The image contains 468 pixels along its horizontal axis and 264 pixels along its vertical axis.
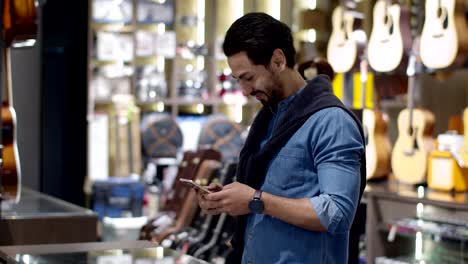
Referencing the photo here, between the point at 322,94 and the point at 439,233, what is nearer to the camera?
the point at 322,94

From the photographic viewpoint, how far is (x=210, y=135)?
8688 millimetres

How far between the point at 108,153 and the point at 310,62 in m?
5.22

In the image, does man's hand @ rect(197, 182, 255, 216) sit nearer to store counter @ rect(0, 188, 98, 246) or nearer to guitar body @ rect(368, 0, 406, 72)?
store counter @ rect(0, 188, 98, 246)

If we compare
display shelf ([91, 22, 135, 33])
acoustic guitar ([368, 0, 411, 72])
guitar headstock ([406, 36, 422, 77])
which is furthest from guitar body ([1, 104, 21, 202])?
display shelf ([91, 22, 135, 33])

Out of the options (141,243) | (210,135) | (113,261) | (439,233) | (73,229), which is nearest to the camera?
(113,261)

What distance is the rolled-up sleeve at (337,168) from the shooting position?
2125mm

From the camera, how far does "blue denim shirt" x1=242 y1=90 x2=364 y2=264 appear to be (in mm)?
2135

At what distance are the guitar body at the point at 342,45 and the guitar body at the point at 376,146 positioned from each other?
58 cm

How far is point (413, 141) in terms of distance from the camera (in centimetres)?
563

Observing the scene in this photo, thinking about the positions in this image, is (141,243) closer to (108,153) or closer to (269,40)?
(269,40)

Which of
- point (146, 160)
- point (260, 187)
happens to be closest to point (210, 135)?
point (146, 160)

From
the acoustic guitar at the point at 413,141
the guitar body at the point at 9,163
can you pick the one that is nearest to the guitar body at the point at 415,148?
the acoustic guitar at the point at 413,141

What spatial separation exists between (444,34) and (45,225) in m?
2.97

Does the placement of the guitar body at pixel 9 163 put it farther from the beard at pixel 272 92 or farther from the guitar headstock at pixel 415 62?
the guitar headstock at pixel 415 62
